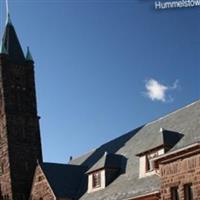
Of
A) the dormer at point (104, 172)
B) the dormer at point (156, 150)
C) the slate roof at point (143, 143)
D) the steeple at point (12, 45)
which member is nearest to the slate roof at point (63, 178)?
the slate roof at point (143, 143)

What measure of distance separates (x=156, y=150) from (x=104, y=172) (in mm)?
7529

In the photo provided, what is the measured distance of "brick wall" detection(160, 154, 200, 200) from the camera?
87.7 ft

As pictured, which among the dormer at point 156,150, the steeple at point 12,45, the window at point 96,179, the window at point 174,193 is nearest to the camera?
the window at point 174,193

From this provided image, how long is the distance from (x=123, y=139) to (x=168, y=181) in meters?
17.4

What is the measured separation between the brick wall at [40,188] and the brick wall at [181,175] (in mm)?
16070

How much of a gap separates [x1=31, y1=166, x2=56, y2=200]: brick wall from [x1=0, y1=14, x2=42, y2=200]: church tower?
8.69 ft

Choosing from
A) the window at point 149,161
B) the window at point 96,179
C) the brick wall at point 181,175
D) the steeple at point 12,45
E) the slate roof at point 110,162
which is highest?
the steeple at point 12,45

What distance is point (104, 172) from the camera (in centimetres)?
4038

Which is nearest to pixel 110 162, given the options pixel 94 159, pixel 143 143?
pixel 143 143

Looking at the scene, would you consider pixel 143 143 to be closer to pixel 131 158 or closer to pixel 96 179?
pixel 131 158

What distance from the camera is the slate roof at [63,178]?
44.4 meters

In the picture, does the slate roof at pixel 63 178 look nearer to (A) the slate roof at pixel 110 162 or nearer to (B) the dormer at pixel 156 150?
(A) the slate roof at pixel 110 162

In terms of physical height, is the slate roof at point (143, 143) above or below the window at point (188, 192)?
above

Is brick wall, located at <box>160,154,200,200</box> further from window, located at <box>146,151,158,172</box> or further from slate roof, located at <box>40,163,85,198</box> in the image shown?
slate roof, located at <box>40,163,85,198</box>
